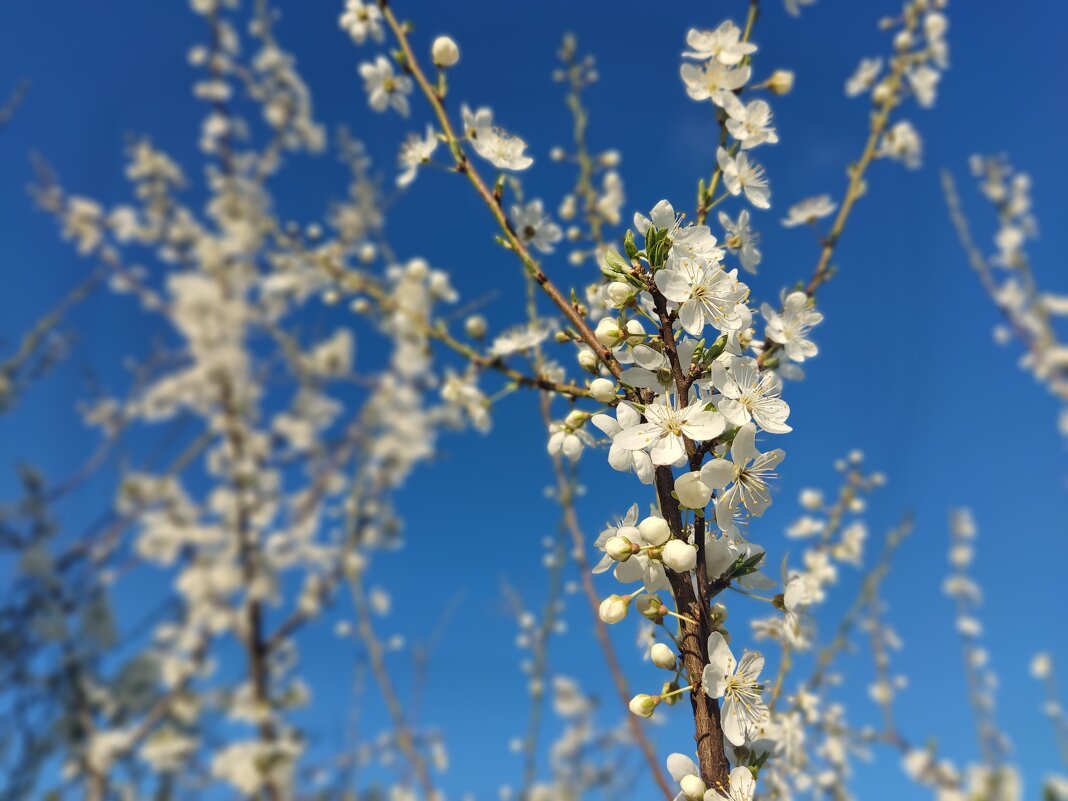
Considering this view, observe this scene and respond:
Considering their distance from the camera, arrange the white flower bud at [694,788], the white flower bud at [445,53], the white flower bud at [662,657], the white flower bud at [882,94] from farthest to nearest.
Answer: the white flower bud at [882,94] → the white flower bud at [445,53] → the white flower bud at [662,657] → the white flower bud at [694,788]

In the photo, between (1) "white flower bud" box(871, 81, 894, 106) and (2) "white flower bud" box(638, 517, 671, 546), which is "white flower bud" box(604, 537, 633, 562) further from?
(1) "white flower bud" box(871, 81, 894, 106)

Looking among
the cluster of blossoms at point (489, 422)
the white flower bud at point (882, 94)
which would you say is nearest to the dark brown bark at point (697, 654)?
the cluster of blossoms at point (489, 422)

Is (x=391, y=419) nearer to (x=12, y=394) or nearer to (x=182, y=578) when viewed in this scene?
(x=182, y=578)

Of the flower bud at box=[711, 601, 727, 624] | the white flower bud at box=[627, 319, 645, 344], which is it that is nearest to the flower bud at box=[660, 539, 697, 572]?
the flower bud at box=[711, 601, 727, 624]

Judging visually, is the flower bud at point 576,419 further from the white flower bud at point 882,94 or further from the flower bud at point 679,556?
the white flower bud at point 882,94

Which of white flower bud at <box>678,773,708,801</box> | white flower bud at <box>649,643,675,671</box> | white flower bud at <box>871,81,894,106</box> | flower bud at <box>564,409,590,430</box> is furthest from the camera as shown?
white flower bud at <box>871,81,894,106</box>
